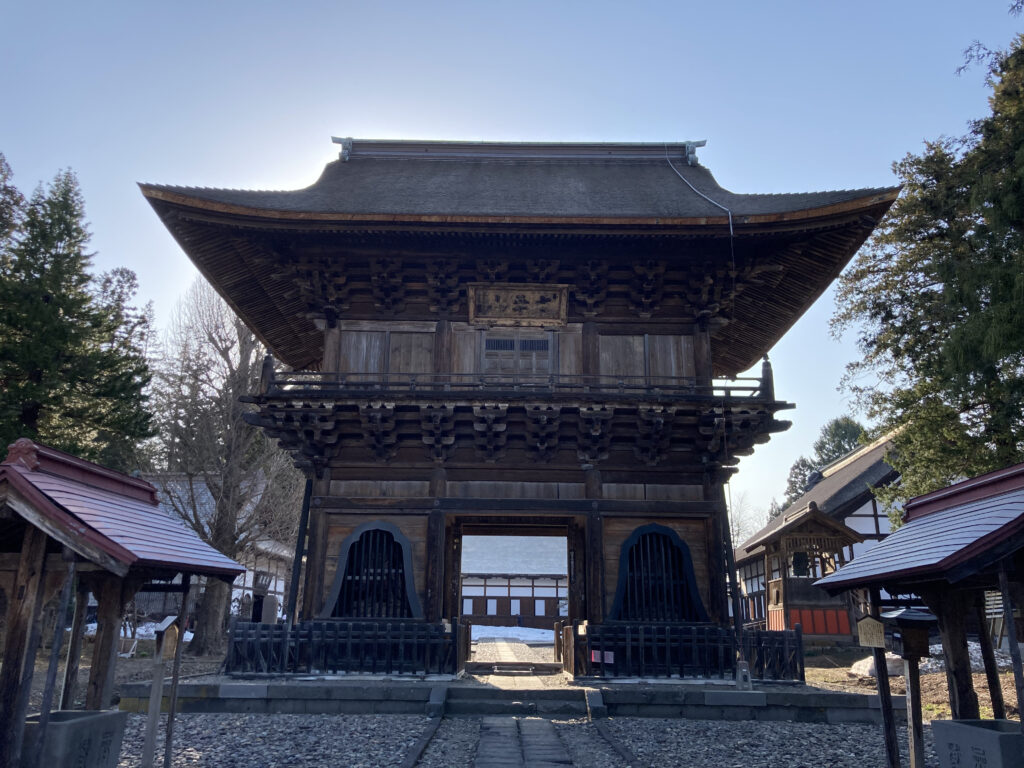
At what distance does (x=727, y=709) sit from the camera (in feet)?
34.4

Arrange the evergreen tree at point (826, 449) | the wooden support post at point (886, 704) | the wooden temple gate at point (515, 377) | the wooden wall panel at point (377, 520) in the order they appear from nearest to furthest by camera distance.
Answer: the wooden support post at point (886, 704) → the wooden temple gate at point (515, 377) → the wooden wall panel at point (377, 520) → the evergreen tree at point (826, 449)

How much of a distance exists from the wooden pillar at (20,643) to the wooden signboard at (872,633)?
6.82 meters

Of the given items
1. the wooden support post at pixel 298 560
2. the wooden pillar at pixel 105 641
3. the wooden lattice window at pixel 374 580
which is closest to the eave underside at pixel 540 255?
the wooden support post at pixel 298 560

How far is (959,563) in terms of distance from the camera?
5223 millimetres

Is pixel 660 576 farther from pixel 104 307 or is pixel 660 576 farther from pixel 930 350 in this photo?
pixel 104 307

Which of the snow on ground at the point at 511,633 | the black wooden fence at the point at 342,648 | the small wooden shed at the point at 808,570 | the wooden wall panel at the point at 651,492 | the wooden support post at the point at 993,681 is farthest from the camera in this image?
the snow on ground at the point at 511,633

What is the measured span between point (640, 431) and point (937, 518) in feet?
21.7

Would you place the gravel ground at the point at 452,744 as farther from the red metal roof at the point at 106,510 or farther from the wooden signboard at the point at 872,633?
the wooden signboard at the point at 872,633

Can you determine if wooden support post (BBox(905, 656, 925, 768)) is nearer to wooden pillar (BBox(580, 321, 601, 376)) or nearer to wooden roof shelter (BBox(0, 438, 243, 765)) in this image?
wooden roof shelter (BBox(0, 438, 243, 765))

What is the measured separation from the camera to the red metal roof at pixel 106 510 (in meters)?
5.39

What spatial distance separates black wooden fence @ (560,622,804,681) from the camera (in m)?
11.9

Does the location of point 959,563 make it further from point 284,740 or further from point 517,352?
point 517,352

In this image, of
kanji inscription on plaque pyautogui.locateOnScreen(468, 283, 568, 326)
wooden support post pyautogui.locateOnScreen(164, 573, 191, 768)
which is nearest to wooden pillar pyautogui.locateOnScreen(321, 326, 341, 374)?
kanji inscription on plaque pyautogui.locateOnScreen(468, 283, 568, 326)

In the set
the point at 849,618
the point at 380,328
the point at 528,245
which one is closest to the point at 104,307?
the point at 380,328
